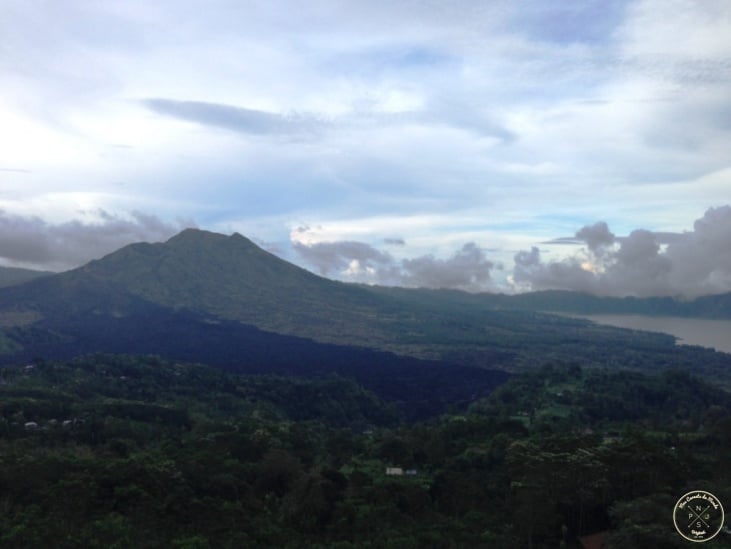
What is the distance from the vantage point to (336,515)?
21.6 meters

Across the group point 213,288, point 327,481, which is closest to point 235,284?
point 213,288

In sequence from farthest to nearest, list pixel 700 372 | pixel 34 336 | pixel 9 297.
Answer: pixel 9 297
pixel 34 336
pixel 700 372

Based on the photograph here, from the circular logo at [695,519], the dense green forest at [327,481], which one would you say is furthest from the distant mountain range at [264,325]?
the circular logo at [695,519]

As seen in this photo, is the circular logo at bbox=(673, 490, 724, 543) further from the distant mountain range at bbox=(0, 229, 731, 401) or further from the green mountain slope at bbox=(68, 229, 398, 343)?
the green mountain slope at bbox=(68, 229, 398, 343)

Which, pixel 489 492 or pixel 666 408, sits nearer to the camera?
pixel 489 492

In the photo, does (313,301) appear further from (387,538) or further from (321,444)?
(387,538)

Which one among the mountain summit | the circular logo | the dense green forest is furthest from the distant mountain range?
the circular logo

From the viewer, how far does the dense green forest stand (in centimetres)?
1891

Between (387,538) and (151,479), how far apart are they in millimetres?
8442

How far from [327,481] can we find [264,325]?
10173 centimetres

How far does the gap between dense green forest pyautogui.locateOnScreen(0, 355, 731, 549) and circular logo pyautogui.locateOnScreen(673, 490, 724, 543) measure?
376 millimetres

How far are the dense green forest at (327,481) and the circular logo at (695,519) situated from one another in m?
0.38

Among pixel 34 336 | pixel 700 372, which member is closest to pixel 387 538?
pixel 700 372

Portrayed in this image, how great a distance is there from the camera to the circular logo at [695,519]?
47.0 feet
